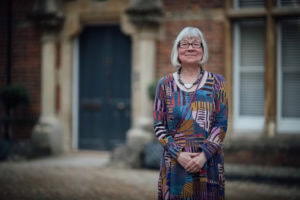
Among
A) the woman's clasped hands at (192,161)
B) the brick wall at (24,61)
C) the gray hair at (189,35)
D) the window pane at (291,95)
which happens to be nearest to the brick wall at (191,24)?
the window pane at (291,95)

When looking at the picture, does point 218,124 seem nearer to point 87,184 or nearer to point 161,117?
point 161,117

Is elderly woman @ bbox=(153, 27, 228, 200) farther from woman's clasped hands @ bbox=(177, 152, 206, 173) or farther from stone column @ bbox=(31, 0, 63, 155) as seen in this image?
stone column @ bbox=(31, 0, 63, 155)

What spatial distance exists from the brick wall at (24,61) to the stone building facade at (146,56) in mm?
20

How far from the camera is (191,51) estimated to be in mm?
3156

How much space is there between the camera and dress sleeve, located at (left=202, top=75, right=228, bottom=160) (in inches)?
120

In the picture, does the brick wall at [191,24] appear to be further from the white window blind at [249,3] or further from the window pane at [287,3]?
the window pane at [287,3]

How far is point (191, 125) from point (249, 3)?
15.9ft

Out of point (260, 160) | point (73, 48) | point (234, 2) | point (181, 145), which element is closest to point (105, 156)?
point (73, 48)

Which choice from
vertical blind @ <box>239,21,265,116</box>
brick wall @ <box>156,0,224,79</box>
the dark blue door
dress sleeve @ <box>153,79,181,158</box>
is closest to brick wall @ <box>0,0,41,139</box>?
the dark blue door

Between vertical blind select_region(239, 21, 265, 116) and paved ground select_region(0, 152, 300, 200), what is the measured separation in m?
1.49

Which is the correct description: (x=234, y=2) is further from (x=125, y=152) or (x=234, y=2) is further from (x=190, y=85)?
(x=190, y=85)

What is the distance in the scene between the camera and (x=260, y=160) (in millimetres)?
6953

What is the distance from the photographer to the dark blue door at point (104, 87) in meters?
8.61

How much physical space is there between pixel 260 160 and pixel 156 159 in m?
1.61
